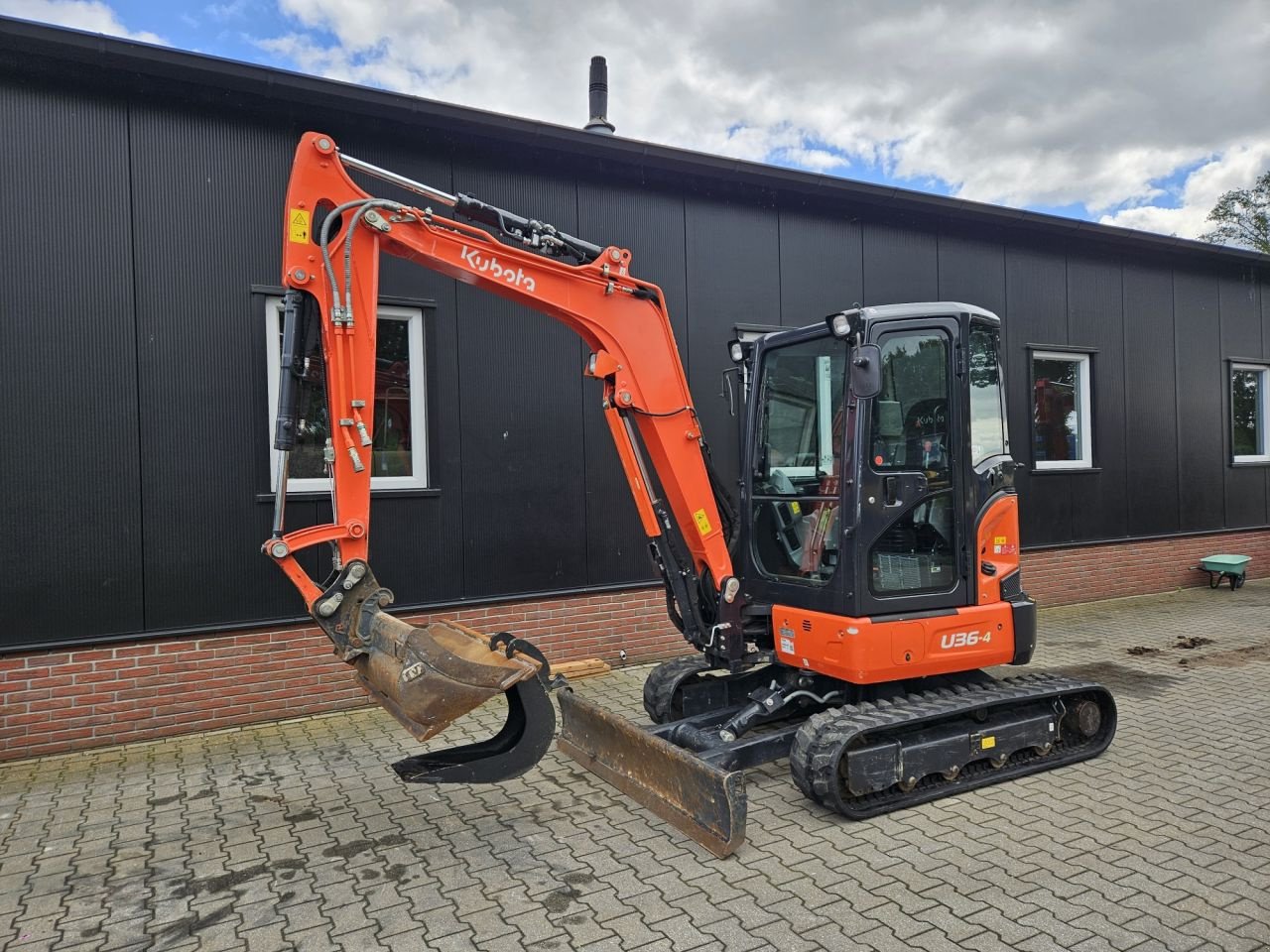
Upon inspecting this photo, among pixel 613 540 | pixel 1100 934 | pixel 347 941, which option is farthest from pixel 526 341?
pixel 1100 934

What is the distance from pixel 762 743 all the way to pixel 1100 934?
5.64 feet

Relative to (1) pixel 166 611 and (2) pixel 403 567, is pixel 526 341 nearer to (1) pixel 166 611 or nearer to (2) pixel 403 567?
(2) pixel 403 567

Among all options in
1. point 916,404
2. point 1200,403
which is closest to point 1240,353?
point 1200,403

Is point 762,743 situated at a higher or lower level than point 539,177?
lower

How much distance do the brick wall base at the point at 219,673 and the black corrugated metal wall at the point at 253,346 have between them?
0.18 meters

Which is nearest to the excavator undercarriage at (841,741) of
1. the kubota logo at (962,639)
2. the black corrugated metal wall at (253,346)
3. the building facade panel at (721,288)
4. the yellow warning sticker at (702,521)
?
the kubota logo at (962,639)

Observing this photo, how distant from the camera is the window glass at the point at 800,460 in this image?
463cm

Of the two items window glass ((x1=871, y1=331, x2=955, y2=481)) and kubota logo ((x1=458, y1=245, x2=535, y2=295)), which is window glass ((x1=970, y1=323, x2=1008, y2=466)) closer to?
window glass ((x1=871, y1=331, x2=955, y2=481))

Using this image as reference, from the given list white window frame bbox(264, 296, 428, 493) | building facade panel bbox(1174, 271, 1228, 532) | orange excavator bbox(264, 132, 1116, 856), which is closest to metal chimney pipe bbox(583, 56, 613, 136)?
white window frame bbox(264, 296, 428, 493)

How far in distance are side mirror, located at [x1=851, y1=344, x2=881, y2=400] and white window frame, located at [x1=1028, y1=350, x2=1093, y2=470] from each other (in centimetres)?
674

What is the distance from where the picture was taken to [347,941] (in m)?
3.13

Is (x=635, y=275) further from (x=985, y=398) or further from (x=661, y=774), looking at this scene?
(x=661, y=774)

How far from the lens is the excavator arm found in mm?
3459

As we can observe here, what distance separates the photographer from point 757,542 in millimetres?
5094
